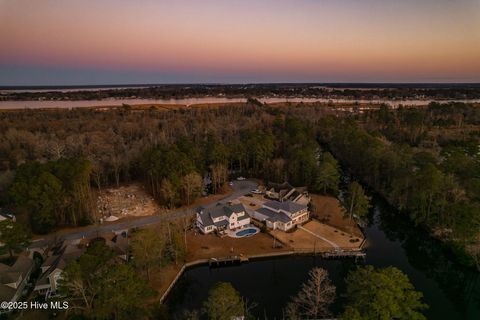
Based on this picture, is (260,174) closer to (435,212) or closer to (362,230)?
(362,230)

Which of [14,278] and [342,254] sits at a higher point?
[14,278]

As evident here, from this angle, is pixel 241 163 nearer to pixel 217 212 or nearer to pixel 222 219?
pixel 217 212

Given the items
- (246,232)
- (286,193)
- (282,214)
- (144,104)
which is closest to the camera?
(246,232)

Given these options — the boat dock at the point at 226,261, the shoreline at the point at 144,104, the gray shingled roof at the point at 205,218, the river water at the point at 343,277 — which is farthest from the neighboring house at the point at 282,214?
the shoreline at the point at 144,104

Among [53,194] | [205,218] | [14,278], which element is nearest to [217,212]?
[205,218]

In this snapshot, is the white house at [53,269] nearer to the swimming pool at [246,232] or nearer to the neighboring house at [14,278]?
the neighboring house at [14,278]


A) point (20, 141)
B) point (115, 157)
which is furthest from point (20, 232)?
point (20, 141)

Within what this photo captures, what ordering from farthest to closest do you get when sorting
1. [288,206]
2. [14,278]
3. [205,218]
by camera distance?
[288,206] < [205,218] < [14,278]
